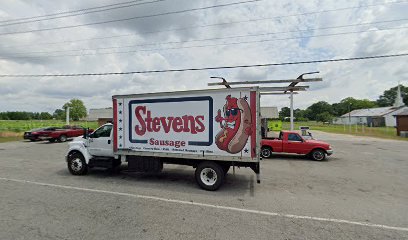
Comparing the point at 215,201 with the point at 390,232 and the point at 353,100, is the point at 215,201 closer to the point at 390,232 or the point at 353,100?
the point at 390,232

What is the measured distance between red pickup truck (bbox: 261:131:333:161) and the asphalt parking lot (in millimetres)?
3136

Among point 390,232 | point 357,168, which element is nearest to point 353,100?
point 357,168

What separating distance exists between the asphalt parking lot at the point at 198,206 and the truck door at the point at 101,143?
88 cm

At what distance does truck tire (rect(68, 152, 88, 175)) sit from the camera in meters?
8.23

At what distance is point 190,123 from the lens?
6.73 m

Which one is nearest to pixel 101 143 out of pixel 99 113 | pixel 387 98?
pixel 99 113

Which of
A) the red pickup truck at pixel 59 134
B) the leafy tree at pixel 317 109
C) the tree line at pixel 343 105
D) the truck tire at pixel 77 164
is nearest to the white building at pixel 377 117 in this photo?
the tree line at pixel 343 105

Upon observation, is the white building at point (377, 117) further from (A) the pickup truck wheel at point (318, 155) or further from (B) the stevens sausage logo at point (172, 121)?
(B) the stevens sausage logo at point (172, 121)

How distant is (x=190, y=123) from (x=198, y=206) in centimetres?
244

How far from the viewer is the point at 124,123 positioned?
24.6ft

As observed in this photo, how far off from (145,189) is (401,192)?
7549 millimetres

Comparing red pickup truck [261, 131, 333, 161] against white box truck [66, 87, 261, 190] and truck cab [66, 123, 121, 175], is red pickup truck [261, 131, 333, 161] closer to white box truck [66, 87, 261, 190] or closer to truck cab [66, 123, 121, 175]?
white box truck [66, 87, 261, 190]

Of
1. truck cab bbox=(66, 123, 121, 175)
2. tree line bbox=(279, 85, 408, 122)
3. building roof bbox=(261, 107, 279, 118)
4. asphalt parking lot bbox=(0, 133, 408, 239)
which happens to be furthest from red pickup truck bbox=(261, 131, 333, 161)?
Answer: tree line bbox=(279, 85, 408, 122)

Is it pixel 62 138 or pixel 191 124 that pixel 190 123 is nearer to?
pixel 191 124
